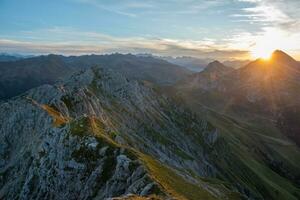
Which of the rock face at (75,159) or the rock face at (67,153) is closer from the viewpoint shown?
the rock face at (75,159)

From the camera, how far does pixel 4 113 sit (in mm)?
139000

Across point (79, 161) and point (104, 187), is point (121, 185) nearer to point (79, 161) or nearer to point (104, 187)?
point (104, 187)

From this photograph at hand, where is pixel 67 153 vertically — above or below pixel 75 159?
above

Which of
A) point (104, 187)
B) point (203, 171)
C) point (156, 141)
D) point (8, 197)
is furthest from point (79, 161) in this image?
point (203, 171)

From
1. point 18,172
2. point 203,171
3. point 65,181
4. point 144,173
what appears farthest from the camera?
point 203,171

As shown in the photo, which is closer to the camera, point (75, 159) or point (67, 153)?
point (75, 159)

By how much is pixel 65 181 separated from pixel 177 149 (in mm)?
107428

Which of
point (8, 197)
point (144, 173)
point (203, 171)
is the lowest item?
point (203, 171)

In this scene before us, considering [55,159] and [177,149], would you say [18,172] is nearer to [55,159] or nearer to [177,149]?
[55,159]

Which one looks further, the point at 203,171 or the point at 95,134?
the point at 203,171

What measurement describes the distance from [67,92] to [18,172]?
45.5m

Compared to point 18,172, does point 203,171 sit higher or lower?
lower

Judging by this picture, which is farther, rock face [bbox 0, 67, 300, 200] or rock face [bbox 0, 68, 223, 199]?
rock face [bbox 0, 68, 223, 199]

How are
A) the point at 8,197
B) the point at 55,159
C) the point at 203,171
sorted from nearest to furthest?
the point at 55,159
the point at 8,197
the point at 203,171
